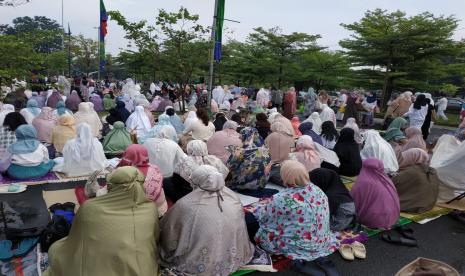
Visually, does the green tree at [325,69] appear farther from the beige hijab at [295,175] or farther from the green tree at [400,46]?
the beige hijab at [295,175]

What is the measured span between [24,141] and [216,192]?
382 centimetres

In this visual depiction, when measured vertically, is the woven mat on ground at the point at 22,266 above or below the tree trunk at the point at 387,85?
below

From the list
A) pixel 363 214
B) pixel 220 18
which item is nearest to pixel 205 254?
pixel 363 214

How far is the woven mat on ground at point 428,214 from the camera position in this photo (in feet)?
14.9

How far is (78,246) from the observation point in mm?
2508

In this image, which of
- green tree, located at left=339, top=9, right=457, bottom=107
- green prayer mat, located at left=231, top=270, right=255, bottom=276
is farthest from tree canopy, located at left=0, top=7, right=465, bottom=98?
green prayer mat, located at left=231, top=270, right=255, bottom=276

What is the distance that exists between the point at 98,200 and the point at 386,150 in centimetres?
508

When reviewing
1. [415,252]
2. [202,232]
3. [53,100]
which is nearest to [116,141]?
[202,232]

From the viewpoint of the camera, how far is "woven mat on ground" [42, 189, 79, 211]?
453 cm

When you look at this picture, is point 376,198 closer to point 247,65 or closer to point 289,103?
point 289,103

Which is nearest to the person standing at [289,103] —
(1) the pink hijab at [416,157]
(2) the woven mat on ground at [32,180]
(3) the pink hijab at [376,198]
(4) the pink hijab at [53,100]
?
(4) the pink hijab at [53,100]

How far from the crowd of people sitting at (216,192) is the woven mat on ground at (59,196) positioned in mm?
764

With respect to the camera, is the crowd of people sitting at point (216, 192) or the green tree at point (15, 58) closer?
the crowd of people sitting at point (216, 192)

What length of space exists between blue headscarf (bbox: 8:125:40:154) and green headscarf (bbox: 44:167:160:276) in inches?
127
